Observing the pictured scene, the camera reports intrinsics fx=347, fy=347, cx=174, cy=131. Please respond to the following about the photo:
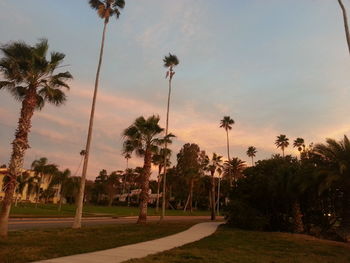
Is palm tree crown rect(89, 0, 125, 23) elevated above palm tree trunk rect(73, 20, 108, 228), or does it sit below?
above

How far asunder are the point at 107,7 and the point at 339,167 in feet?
68.2

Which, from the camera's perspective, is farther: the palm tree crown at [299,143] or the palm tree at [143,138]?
the palm tree crown at [299,143]

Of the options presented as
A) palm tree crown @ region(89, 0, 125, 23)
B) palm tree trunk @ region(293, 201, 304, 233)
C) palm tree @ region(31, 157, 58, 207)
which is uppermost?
palm tree crown @ region(89, 0, 125, 23)

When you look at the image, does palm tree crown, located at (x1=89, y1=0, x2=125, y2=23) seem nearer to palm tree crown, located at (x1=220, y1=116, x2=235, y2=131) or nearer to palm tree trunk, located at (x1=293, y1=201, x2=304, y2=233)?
palm tree trunk, located at (x1=293, y1=201, x2=304, y2=233)

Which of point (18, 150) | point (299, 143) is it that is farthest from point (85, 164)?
point (299, 143)

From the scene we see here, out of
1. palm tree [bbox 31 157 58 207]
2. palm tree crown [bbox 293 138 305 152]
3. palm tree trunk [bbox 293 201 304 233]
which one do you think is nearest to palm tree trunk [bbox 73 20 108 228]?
palm tree trunk [bbox 293 201 304 233]

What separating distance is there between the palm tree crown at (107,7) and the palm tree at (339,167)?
18.7 meters

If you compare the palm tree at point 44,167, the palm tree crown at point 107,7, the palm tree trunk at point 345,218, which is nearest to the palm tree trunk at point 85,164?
the palm tree crown at point 107,7

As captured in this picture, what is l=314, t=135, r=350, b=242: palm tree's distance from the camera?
924 inches

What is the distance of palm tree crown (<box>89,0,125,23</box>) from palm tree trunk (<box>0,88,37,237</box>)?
1216cm

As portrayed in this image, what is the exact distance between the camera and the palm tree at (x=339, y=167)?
77.0 feet

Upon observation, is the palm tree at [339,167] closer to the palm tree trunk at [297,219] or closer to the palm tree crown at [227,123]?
the palm tree trunk at [297,219]

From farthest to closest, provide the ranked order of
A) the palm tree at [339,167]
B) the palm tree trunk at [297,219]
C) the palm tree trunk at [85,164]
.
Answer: the palm tree trunk at [297,219]
the palm tree at [339,167]
the palm tree trunk at [85,164]

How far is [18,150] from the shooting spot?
16.3 meters
